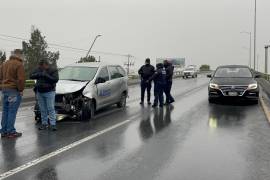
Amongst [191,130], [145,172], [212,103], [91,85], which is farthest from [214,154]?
[212,103]

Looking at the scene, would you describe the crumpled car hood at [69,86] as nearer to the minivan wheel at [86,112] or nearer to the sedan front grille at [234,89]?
the minivan wheel at [86,112]

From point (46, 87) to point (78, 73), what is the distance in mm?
2889

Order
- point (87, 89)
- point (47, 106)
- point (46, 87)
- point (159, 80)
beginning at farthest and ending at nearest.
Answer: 1. point (159, 80)
2. point (87, 89)
3. point (47, 106)
4. point (46, 87)

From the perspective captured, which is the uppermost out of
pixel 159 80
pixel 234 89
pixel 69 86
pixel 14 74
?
pixel 14 74

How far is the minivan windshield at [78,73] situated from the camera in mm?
12234

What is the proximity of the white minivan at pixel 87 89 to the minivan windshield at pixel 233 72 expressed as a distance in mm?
4533

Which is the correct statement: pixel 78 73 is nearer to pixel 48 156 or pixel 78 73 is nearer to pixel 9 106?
pixel 9 106

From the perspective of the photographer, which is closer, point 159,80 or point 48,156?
point 48,156

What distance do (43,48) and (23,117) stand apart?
75.9m

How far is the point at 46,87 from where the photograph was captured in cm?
970

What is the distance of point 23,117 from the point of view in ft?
40.4

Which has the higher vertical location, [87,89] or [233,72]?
[233,72]

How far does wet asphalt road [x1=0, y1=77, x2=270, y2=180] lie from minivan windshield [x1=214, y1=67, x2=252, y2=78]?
4.77m

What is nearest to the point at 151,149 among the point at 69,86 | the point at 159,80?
the point at 69,86
